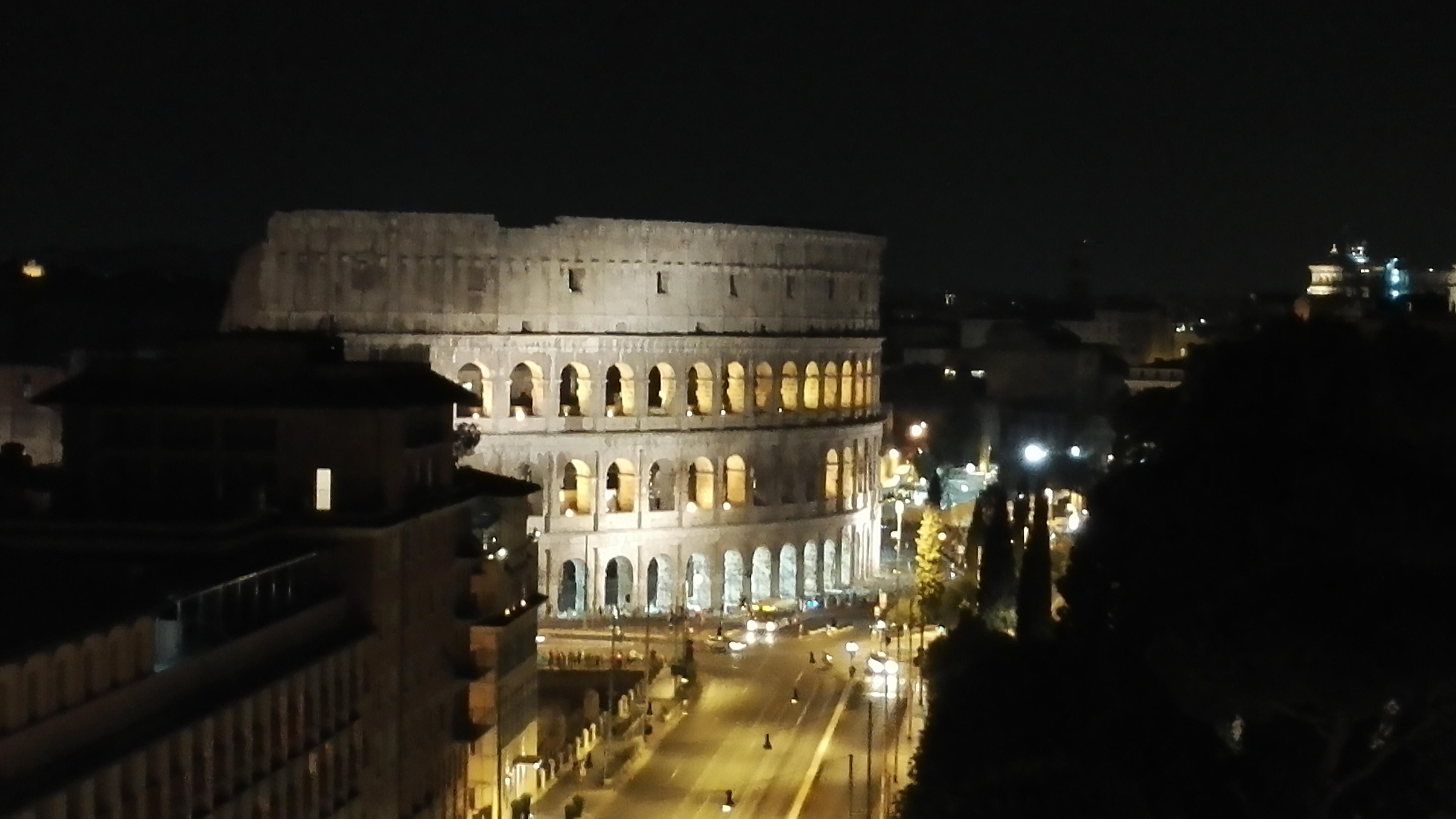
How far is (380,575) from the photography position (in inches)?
1162

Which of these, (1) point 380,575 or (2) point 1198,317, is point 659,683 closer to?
(1) point 380,575

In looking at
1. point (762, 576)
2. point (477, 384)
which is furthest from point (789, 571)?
point (477, 384)

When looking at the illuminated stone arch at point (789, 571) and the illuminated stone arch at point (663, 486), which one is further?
the illuminated stone arch at point (789, 571)

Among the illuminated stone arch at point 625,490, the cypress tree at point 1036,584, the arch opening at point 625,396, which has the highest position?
the arch opening at point 625,396

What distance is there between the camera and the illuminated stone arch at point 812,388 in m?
63.8

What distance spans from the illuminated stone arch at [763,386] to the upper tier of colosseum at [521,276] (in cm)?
117

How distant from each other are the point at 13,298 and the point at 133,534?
5926 centimetres

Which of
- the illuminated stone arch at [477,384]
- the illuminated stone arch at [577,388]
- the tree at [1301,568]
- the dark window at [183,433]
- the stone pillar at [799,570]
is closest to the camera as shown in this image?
the tree at [1301,568]

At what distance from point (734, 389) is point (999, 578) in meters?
23.0

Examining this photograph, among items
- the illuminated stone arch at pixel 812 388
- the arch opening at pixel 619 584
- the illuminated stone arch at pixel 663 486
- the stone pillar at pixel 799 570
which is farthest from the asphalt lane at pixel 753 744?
the illuminated stone arch at pixel 812 388

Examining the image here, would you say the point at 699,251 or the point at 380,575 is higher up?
the point at 699,251

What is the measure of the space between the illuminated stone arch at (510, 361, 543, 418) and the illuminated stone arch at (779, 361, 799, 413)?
805 cm

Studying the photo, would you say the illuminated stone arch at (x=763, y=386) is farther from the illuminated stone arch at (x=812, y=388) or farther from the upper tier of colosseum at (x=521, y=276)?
the illuminated stone arch at (x=812, y=388)

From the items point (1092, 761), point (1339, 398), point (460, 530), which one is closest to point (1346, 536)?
point (1339, 398)
